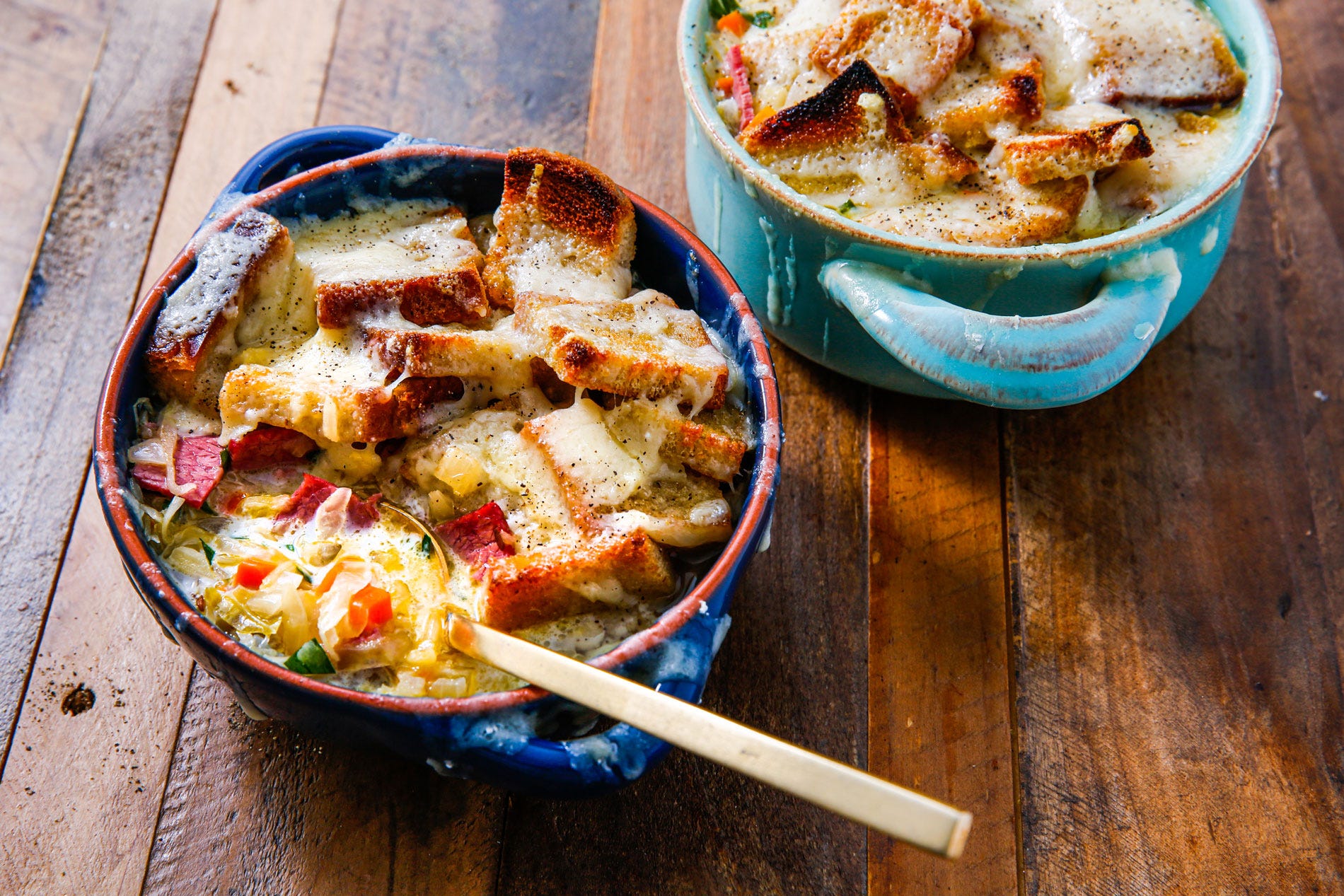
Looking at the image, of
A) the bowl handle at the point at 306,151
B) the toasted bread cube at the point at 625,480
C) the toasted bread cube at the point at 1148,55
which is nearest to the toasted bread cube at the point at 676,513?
the toasted bread cube at the point at 625,480

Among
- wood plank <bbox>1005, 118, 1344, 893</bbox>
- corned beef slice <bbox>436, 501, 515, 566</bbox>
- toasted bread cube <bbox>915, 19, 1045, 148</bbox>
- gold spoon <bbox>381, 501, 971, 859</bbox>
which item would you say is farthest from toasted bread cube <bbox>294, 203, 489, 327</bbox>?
wood plank <bbox>1005, 118, 1344, 893</bbox>

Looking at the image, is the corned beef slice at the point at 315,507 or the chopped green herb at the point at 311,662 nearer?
the chopped green herb at the point at 311,662

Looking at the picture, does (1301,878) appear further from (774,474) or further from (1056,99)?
(1056,99)

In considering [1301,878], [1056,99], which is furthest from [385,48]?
[1301,878]

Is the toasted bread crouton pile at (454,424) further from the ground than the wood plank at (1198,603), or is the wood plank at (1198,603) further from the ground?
the toasted bread crouton pile at (454,424)

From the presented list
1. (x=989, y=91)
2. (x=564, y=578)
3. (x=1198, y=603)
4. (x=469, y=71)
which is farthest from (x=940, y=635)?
(x=469, y=71)

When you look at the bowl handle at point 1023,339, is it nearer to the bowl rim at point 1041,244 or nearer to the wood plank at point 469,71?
the bowl rim at point 1041,244

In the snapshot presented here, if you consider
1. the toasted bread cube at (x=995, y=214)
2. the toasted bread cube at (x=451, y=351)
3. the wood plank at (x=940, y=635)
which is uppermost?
the toasted bread cube at (x=995, y=214)
